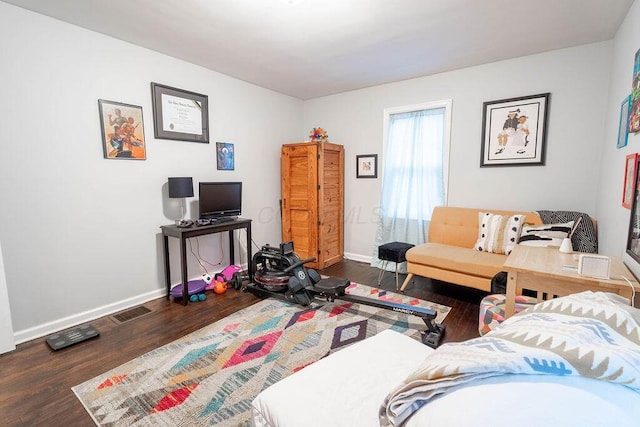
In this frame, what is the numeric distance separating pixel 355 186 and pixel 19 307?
394 cm

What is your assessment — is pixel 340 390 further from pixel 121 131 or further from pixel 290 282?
pixel 121 131

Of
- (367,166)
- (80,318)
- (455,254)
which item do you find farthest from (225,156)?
(455,254)

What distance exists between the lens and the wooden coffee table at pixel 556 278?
4.94ft

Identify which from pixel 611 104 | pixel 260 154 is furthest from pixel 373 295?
pixel 611 104

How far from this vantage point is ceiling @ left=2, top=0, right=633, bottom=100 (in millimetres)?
2242

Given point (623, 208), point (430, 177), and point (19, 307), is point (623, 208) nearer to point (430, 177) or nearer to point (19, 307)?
point (430, 177)

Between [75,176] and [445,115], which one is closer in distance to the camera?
[75,176]

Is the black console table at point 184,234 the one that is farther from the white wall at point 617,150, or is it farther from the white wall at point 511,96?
the white wall at point 617,150

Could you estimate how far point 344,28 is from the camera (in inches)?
101

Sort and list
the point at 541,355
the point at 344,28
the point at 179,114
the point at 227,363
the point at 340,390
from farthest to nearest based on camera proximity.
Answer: the point at 179,114 < the point at 344,28 < the point at 227,363 < the point at 340,390 < the point at 541,355

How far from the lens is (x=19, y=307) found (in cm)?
238

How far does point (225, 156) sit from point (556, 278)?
3540mm

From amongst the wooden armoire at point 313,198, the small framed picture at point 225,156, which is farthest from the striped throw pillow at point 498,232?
the small framed picture at point 225,156

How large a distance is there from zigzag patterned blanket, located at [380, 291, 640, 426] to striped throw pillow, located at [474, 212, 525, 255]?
2475 mm
